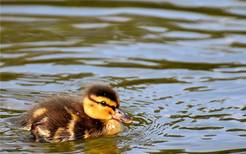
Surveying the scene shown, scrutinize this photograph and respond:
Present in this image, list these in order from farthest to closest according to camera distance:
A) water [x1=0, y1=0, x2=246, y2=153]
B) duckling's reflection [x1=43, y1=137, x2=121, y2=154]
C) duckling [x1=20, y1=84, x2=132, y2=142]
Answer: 1. water [x1=0, y1=0, x2=246, y2=153]
2. duckling [x1=20, y1=84, x2=132, y2=142]
3. duckling's reflection [x1=43, y1=137, x2=121, y2=154]

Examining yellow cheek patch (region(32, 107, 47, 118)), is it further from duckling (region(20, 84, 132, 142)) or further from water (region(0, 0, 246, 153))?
water (region(0, 0, 246, 153))

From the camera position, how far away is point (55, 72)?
26.8 feet

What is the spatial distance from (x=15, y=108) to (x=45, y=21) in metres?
3.02

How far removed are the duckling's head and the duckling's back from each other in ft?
0.21

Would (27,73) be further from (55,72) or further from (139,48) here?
(139,48)

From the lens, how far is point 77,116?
6.34m

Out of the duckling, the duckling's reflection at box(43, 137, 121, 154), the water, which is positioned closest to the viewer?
the duckling's reflection at box(43, 137, 121, 154)

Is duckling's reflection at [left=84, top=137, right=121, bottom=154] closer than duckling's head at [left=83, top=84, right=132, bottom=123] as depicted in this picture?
Yes

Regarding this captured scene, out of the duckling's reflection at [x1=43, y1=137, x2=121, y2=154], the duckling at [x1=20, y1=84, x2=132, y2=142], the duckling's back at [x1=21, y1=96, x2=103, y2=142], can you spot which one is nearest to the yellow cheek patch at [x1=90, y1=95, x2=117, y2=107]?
the duckling at [x1=20, y1=84, x2=132, y2=142]

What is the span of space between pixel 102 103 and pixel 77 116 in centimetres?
19

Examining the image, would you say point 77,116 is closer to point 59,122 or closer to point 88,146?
point 59,122

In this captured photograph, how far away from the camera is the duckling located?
6285 millimetres

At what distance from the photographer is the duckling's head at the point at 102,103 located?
6.29 m

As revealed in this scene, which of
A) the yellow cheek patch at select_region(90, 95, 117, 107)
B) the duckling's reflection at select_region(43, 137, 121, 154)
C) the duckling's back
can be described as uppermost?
the yellow cheek patch at select_region(90, 95, 117, 107)
